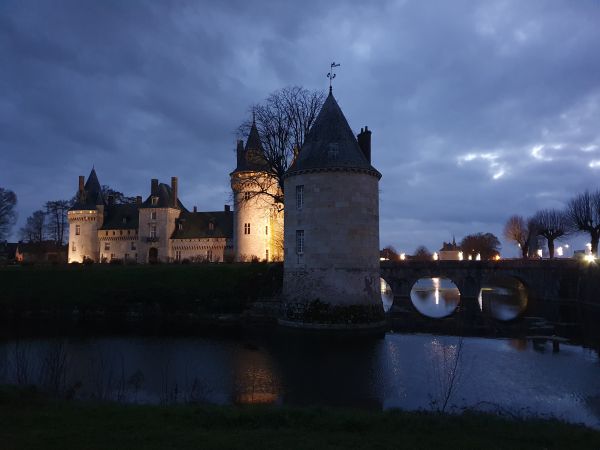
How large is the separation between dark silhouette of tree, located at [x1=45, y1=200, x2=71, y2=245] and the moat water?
1890 inches

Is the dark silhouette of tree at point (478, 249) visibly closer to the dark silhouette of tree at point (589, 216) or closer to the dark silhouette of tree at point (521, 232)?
the dark silhouette of tree at point (521, 232)

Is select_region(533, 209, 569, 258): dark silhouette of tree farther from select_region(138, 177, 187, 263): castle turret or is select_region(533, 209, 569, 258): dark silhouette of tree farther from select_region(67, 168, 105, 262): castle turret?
select_region(67, 168, 105, 262): castle turret

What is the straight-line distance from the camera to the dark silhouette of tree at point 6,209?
49.2m

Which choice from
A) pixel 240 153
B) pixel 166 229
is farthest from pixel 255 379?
pixel 166 229

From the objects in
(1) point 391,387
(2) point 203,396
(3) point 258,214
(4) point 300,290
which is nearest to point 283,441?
(2) point 203,396

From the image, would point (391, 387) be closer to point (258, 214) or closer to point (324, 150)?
point (324, 150)

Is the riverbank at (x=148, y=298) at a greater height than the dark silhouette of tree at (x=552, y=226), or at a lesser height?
lesser

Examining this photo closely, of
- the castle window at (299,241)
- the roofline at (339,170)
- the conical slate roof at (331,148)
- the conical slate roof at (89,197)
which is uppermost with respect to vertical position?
the conical slate roof at (89,197)

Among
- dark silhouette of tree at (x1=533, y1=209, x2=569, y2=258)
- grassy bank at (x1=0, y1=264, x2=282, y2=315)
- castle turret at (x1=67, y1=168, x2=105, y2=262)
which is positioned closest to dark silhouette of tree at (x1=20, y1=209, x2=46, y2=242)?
castle turret at (x1=67, y1=168, x2=105, y2=262)

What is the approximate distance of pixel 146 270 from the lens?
32469 mm

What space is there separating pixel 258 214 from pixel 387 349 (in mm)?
26807

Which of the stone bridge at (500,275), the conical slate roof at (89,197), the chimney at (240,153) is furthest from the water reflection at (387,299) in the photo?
the conical slate roof at (89,197)

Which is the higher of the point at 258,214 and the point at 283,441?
the point at 258,214

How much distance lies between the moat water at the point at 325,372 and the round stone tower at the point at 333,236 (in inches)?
115
